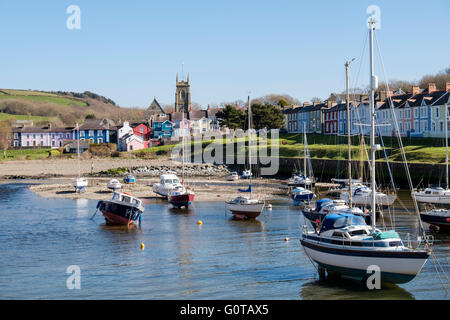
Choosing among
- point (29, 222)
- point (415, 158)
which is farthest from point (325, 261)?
point (415, 158)

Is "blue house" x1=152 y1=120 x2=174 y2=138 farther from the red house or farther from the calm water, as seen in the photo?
the calm water

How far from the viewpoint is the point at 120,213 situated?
1480 inches

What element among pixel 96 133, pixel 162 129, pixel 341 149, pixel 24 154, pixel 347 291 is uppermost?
pixel 162 129

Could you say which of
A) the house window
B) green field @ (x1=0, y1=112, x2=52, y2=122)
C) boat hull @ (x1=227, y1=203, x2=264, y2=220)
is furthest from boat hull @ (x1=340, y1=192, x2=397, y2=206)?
green field @ (x1=0, y1=112, x2=52, y2=122)

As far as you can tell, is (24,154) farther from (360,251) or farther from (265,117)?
(360,251)

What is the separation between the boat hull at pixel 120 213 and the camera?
3738cm

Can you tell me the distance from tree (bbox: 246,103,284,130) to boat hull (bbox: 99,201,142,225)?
2778 inches

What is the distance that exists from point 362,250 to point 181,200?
26736mm

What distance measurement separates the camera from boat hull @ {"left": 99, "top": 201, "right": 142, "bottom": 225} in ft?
123

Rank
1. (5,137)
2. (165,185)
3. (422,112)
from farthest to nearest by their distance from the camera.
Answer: (5,137) → (422,112) → (165,185)

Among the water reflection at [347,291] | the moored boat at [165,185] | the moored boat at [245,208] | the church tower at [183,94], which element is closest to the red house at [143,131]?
the church tower at [183,94]
